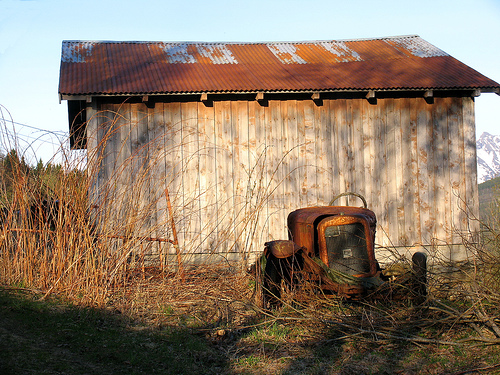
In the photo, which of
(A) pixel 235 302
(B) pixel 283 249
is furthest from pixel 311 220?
(A) pixel 235 302

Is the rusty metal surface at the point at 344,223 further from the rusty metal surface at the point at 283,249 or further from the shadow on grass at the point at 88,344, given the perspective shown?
the shadow on grass at the point at 88,344

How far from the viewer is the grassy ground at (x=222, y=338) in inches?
135

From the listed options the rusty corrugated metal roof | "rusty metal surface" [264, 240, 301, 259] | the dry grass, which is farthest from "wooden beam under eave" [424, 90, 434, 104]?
"rusty metal surface" [264, 240, 301, 259]

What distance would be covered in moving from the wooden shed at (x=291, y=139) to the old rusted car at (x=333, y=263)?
6.61ft

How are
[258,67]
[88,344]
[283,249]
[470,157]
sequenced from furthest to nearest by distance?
1. [258,67]
2. [470,157]
3. [283,249]
4. [88,344]

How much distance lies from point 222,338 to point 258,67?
17.3 feet

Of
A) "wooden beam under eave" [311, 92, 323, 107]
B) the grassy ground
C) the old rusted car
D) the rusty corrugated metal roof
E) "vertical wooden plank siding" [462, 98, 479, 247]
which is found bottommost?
the grassy ground

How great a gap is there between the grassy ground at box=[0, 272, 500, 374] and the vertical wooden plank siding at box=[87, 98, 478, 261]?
2561 millimetres

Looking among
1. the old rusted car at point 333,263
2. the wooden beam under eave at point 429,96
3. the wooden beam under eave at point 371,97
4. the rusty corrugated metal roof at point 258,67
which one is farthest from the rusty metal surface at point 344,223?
the wooden beam under eave at point 429,96

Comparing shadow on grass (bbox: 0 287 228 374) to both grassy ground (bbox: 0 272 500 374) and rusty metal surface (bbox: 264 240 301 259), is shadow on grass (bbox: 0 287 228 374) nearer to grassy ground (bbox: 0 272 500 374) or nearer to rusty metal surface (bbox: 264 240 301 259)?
grassy ground (bbox: 0 272 500 374)

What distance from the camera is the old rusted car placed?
4668mm

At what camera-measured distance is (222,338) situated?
4105mm

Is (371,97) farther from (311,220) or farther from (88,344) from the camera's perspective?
(88,344)

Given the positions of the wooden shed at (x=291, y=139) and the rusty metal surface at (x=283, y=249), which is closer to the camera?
the rusty metal surface at (x=283, y=249)
